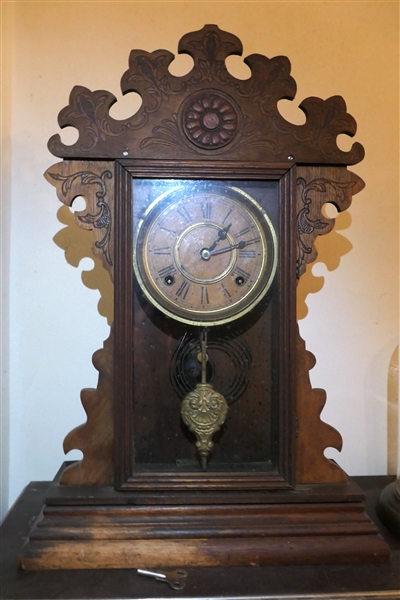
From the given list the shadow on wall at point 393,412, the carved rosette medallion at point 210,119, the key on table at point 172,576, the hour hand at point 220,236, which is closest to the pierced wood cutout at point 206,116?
the carved rosette medallion at point 210,119

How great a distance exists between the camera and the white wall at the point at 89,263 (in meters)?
1.29

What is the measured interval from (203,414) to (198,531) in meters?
0.21

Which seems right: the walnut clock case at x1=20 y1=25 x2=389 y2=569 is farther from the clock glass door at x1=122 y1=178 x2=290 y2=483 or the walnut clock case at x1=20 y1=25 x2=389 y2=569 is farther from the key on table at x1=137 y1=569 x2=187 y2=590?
the key on table at x1=137 y1=569 x2=187 y2=590

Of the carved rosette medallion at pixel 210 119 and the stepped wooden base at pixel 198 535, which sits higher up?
the carved rosette medallion at pixel 210 119

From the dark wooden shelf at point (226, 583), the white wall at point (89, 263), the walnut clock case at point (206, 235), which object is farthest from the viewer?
the white wall at point (89, 263)

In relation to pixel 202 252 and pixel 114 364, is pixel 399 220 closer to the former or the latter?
pixel 202 252

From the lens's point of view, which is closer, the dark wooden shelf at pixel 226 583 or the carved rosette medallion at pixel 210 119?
the dark wooden shelf at pixel 226 583

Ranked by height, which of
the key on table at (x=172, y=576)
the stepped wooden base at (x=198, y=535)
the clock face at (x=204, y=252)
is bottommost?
the key on table at (x=172, y=576)

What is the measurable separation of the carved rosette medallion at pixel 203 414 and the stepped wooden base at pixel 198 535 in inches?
5.2

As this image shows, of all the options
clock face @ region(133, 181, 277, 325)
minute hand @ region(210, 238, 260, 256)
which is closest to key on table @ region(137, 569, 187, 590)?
clock face @ region(133, 181, 277, 325)

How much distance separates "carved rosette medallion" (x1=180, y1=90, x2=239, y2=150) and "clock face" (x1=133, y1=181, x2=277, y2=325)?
0.08 meters

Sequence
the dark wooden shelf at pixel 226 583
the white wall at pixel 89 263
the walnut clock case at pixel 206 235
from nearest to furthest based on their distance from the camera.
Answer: the dark wooden shelf at pixel 226 583 → the walnut clock case at pixel 206 235 → the white wall at pixel 89 263

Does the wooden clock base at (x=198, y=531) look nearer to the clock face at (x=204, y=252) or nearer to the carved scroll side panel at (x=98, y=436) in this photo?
the carved scroll side panel at (x=98, y=436)

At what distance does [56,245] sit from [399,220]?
0.92 metres
